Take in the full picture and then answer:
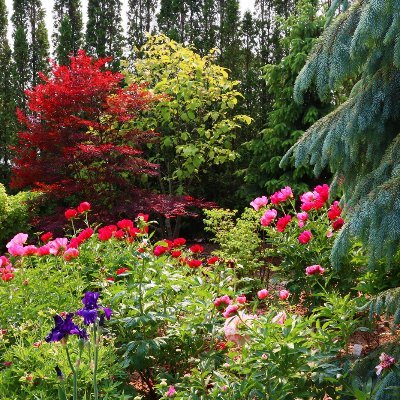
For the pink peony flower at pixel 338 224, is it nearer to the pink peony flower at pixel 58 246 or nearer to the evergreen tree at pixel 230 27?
the pink peony flower at pixel 58 246

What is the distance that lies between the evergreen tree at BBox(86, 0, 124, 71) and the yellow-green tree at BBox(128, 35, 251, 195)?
8.95m

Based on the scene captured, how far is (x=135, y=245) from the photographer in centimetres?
342

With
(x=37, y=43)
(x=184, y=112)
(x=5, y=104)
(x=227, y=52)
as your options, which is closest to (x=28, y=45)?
(x=37, y=43)

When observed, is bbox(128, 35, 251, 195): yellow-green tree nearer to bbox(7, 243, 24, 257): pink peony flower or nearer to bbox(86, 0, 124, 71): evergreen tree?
bbox(7, 243, 24, 257): pink peony flower

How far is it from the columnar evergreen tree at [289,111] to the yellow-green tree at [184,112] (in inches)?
20.5

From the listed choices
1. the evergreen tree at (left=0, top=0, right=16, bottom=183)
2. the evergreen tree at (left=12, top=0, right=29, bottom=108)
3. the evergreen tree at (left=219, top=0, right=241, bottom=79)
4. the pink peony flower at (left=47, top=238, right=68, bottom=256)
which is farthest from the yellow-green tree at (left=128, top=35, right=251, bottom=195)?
the evergreen tree at (left=12, top=0, right=29, bottom=108)

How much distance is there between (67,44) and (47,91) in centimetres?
1076

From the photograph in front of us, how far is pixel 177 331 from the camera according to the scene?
2545mm

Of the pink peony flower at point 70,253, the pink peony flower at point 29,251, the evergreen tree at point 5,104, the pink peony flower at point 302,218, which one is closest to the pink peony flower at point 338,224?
the pink peony flower at point 302,218

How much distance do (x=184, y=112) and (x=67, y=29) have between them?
10.1 meters

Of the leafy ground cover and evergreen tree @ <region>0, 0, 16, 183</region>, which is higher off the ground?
the leafy ground cover

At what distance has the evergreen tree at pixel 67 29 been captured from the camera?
1608 cm

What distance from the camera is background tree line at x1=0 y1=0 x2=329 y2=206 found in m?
7.41

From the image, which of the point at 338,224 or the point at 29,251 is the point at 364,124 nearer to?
the point at 338,224
